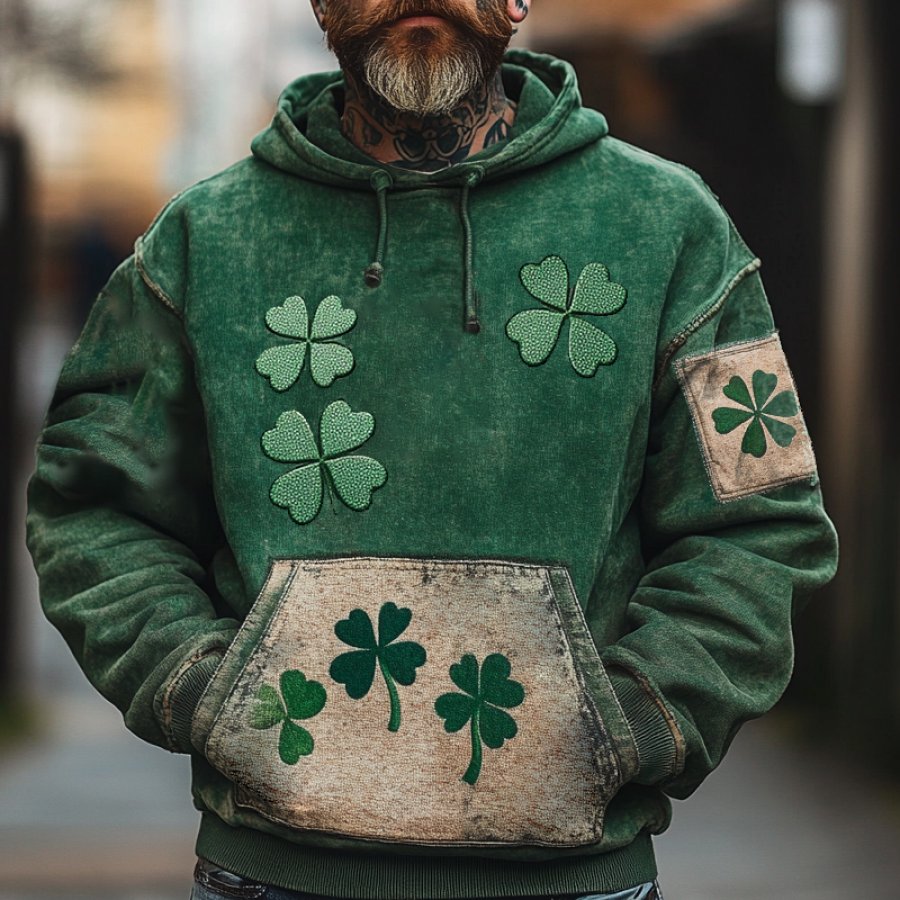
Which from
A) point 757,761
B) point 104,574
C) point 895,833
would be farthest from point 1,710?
point 104,574

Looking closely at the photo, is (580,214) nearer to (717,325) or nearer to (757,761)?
(717,325)

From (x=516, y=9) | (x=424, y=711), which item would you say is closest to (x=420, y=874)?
(x=424, y=711)

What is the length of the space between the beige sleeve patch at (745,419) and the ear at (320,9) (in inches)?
25.1

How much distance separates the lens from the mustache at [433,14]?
7.19ft

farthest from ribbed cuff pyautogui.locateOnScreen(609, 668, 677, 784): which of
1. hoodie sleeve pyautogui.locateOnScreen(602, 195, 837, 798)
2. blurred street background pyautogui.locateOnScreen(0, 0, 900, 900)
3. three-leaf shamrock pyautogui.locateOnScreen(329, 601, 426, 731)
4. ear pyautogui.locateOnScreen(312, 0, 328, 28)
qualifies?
blurred street background pyautogui.locateOnScreen(0, 0, 900, 900)

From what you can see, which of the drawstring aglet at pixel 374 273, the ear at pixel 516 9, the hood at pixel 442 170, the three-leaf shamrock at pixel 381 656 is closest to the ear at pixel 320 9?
the hood at pixel 442 170

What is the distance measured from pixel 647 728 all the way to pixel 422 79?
2.72ft

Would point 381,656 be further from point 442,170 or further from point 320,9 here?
point 320,9

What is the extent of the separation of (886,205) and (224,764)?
5005 millimetres

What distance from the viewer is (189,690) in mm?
2143

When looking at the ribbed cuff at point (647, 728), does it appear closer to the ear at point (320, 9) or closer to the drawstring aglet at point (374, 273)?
the drawstring aglet at point (374, 273)

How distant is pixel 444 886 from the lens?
2111mm

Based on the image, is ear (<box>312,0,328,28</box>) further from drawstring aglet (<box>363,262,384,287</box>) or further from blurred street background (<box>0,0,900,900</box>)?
blurred street background (<box>0,0,900,900</box>)

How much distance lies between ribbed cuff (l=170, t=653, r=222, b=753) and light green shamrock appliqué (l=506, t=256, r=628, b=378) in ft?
1.72
